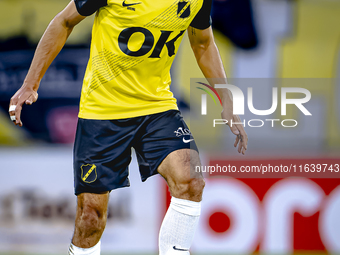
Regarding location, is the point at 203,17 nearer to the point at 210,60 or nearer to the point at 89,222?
the point at 210,60

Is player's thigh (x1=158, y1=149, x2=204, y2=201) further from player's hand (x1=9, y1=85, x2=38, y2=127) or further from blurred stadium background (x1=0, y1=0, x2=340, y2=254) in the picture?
blurred stadium background (x1=0, y1=0, x2=340, y2=254)

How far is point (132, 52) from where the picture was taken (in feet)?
6.19

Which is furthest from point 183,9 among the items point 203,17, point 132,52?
point 132,52

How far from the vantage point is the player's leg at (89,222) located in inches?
76.9

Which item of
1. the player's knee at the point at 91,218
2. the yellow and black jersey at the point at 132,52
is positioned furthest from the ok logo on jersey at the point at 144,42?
the player's knee at the point at 91,218

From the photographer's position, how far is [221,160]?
12.2 feet

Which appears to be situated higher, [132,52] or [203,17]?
[203,17]

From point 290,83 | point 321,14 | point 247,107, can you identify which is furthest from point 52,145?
point 321,14

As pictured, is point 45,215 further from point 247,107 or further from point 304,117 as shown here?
point 304,117

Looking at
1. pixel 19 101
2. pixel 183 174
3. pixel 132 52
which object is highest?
pixel 132 52

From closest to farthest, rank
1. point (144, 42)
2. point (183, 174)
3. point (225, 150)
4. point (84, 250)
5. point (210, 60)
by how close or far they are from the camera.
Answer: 1. point (183, 174)
2. point (144, 42)
3. point (84, 250)
4. point (210, 60)
5. point (225, 150)

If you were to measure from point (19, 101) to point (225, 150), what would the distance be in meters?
2.35

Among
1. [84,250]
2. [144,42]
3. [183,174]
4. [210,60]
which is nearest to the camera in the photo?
[183,174]

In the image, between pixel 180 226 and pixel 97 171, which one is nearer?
pixel 180 226
